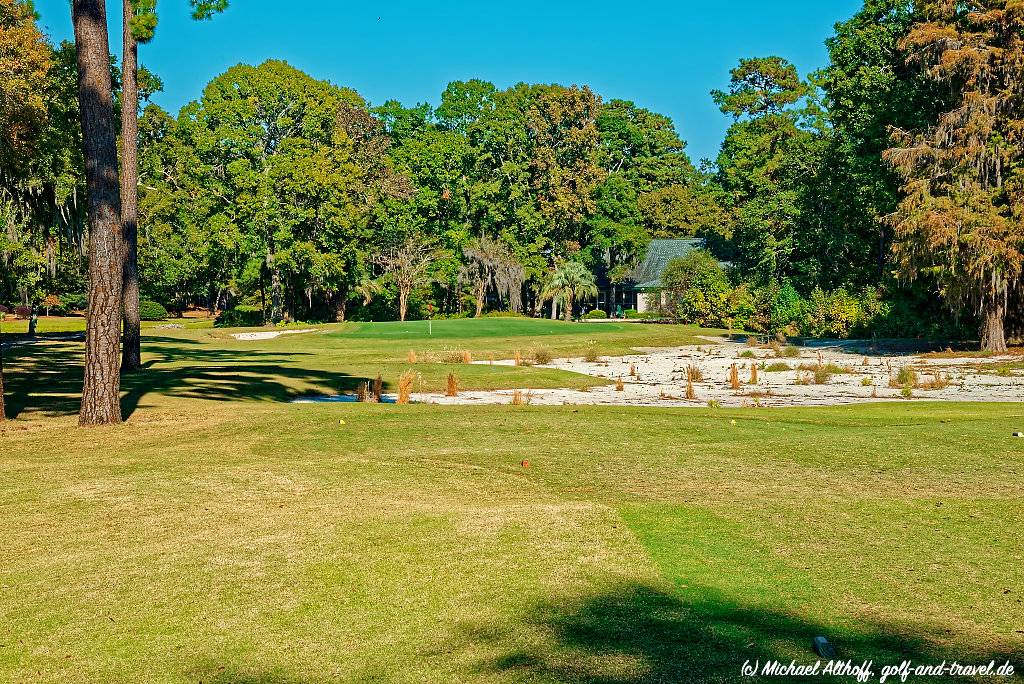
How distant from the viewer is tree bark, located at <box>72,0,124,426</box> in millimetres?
18312

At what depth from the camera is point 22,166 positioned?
36688mm

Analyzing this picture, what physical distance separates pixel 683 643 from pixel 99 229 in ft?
48.3

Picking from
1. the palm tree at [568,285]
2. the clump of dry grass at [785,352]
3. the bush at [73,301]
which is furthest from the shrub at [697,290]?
the bush at [73,301]

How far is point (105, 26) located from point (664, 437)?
12146 mm

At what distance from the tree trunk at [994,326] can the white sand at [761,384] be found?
6.66 feet

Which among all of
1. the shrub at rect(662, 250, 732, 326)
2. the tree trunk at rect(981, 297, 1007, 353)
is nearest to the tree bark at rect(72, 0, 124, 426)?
the tree trunk at rect(981, 297, 1007, 353)

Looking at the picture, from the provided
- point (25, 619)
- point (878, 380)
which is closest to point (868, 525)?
point (25, 619)

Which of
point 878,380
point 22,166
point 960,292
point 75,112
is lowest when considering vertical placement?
point 878,380

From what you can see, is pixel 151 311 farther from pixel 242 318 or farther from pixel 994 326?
pixel 994 326

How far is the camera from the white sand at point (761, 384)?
88.3ft

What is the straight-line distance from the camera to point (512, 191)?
87.6m

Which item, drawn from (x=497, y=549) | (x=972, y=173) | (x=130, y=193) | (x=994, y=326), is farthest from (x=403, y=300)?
(x=497, y=549)

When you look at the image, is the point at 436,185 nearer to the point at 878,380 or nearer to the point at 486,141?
the point at 486,141

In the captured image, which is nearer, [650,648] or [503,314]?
[650,648]
